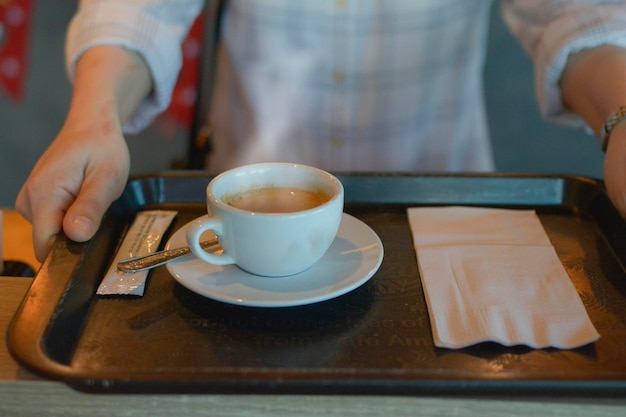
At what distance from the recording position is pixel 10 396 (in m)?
0.48

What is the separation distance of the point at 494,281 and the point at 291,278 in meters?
0.21

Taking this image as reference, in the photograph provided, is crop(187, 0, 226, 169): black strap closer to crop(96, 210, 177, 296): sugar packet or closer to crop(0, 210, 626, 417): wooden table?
crop(96, 210, 177, 296): sugar packet

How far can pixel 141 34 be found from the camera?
3.04 ft

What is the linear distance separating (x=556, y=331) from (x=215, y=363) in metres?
0.30

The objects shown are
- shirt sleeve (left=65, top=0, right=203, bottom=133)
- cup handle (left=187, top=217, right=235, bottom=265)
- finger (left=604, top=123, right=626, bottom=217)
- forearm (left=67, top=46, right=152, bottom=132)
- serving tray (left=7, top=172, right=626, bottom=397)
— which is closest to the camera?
serving tray (left=7, top=172, right=626, bottom=397)

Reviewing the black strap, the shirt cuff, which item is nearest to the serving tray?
the shirt cuff

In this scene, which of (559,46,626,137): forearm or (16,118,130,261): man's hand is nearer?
(16,118,130,261): man's hand

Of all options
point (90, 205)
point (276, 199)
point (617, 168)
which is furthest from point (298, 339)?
point (617, 168)

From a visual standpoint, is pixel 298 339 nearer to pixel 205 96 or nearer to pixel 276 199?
pixel 276 199

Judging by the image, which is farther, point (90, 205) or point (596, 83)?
point (596, 83)

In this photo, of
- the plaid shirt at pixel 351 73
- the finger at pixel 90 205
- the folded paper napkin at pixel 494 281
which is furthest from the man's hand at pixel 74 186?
the folded paper napkin at pixel 494 281

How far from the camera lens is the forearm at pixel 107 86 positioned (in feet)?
2.59

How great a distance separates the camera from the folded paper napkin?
0.53 metres

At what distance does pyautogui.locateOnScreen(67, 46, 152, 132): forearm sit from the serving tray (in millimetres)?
161
